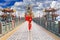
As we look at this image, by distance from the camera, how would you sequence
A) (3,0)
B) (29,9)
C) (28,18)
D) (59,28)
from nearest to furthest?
(28,18) < (29,9) < (3,0) < (59,28)

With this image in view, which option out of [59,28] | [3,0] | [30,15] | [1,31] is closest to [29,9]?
[30,15]

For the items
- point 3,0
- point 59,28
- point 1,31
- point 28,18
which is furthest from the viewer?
point 1,31

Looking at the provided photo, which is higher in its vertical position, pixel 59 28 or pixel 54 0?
pixel 54 0

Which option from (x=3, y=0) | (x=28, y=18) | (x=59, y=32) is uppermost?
(x=3, y=0)

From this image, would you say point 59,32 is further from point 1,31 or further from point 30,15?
point 30,15

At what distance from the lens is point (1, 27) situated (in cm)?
1955

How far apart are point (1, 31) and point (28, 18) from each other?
38.5 feet

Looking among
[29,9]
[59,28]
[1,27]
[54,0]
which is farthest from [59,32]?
[29,9]

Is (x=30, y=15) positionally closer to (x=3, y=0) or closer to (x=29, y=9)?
(x=29, y=9)

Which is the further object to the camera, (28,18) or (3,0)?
(3,0)

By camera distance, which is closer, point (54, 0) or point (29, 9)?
point (29, 9)

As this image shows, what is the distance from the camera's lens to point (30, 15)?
8.87 m

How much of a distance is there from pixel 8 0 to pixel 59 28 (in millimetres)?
5470

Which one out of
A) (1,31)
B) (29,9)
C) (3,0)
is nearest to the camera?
(29,9)
